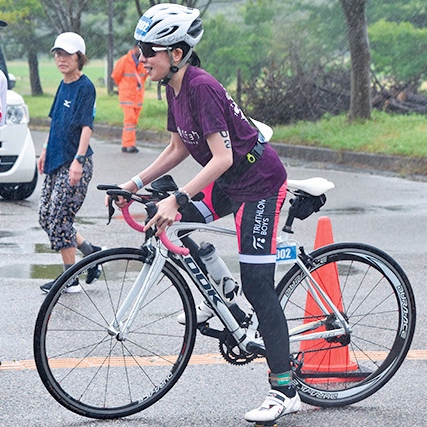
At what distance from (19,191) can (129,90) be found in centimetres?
592

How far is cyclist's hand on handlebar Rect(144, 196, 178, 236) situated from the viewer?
4.43 m

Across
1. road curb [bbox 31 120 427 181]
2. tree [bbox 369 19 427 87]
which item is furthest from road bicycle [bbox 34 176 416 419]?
tree [bbox 369 19 427 87]

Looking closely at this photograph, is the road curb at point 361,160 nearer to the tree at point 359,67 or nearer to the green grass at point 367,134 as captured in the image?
the green grass at point 367,134

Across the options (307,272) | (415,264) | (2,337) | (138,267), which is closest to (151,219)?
(138,267)

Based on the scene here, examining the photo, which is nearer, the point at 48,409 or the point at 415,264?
the point at 48,409

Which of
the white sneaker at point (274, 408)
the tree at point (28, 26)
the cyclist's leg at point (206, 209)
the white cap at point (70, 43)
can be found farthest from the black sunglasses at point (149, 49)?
the tree at point (28, 26)

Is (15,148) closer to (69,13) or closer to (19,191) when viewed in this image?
(19,191)

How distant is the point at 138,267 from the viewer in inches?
187

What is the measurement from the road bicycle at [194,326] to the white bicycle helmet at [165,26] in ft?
1.97

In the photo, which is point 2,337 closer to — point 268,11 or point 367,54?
point 367,54

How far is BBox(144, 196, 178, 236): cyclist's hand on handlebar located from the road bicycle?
4 cm

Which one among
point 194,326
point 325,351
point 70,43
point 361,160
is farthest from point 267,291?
point 361,160

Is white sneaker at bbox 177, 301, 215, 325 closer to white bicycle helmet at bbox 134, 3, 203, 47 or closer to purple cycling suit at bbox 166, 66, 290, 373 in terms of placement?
purple cycling suit at bbox 166, 66, 290, 373

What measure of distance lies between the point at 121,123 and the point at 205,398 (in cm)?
1707
